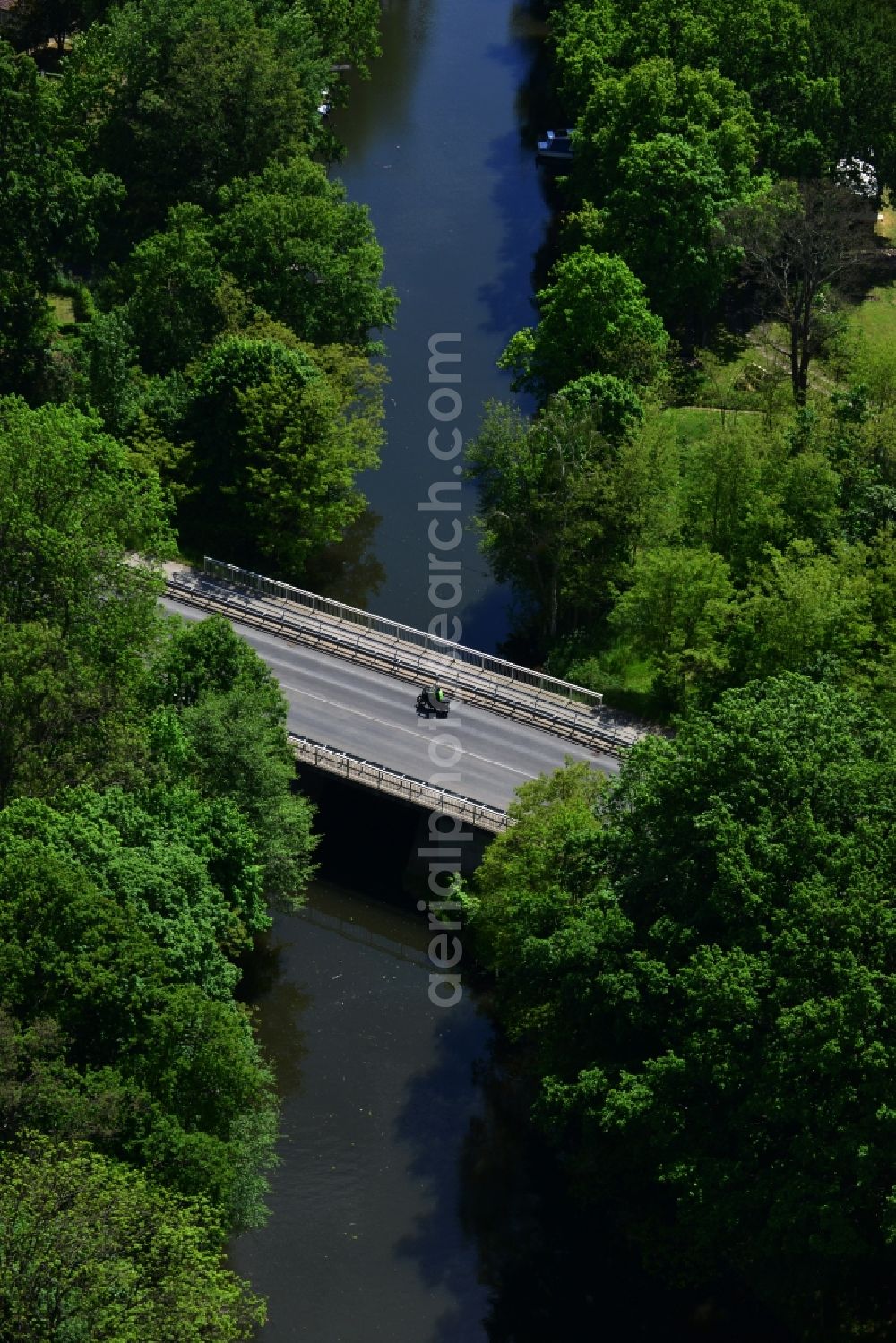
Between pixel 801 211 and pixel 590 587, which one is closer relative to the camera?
pixel 590 587

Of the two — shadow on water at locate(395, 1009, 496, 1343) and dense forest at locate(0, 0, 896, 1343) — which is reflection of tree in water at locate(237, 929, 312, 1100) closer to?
dense forest at locate(0, 0, 896, 1343)

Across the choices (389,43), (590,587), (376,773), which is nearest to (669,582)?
(590,587)

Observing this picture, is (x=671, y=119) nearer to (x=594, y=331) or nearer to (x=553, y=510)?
(x=594, y=331)

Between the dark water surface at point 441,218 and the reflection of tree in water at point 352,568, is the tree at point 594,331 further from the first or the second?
the reflection of tree in water at point 352,568

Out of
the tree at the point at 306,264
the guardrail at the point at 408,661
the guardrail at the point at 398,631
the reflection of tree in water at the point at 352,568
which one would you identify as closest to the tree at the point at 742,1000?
the guardrail at the point at 408,661

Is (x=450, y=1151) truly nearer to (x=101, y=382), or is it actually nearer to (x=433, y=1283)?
(x=433, y=1283)

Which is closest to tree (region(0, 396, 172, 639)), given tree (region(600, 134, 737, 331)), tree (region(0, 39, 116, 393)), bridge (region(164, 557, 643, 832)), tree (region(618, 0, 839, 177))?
bridge (region(164, 557, 643, 832))
